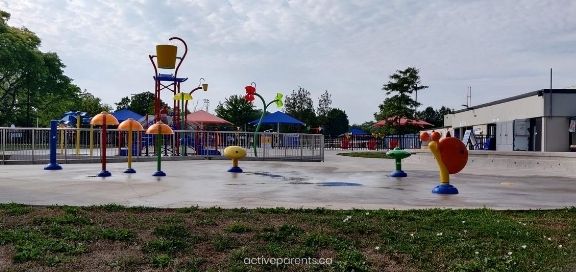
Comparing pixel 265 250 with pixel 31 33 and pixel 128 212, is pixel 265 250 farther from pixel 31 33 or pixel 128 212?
pixel 31 33

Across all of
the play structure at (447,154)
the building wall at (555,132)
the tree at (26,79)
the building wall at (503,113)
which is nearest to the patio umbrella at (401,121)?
the building wall at (503,113)

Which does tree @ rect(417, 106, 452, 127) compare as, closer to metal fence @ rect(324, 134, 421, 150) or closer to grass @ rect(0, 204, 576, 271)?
metal fence @ rect(324, 134, 421, 150)

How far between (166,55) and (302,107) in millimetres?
51312

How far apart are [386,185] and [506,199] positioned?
3.07m

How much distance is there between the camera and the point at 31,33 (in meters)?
52.4

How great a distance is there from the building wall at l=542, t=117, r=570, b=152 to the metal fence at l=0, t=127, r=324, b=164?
13.1m

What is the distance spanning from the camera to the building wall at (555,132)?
28.9m

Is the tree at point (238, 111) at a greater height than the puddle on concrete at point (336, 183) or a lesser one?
greater

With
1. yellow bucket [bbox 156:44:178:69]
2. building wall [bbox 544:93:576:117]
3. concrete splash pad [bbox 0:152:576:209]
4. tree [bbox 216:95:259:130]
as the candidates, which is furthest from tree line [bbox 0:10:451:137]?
concrete splash pad [bbox 0:152:576:209]

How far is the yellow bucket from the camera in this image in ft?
77.6

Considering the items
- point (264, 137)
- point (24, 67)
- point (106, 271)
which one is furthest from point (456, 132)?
point (106, 271)

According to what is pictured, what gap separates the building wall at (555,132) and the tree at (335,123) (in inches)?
1826

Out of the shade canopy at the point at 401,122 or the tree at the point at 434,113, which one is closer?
the shade canopy at the point at 401,122

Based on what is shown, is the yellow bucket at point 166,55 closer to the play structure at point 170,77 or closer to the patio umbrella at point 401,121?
the play structure at point 170,77
